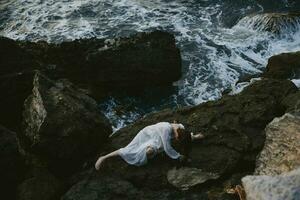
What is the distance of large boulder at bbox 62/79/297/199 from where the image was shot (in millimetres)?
8234

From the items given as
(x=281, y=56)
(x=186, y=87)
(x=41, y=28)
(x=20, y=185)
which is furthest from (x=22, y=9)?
(x=20, y=185)

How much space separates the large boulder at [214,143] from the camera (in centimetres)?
823

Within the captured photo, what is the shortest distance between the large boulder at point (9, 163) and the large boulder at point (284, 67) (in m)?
7.92

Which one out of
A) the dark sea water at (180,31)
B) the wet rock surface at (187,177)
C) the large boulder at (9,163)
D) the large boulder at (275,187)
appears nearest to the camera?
the large boulder at (275,187)

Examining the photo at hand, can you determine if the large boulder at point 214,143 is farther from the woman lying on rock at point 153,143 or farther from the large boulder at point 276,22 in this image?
the large boulder at point 276,22

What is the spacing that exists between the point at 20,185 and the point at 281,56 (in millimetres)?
9052

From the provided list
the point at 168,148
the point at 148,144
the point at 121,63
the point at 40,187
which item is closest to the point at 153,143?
the point at 148,144

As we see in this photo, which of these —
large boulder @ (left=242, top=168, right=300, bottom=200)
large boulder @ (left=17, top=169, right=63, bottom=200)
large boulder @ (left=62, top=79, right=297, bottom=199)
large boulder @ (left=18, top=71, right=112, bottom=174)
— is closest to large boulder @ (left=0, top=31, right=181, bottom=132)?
large boulder @ (left=62, top=79, right=297, bottom=199)

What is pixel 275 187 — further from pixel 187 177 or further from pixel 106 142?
pixel 106 142

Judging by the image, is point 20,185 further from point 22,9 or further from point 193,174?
point 22,9

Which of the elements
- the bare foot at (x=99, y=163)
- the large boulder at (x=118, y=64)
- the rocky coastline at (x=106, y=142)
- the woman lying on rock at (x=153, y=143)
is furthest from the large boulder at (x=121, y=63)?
the bare foot at (x=99, y=163)

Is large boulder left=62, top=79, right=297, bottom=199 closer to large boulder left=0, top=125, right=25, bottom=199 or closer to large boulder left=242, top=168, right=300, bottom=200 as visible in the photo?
large boulder left=242, top=168, right=300, bottom=200

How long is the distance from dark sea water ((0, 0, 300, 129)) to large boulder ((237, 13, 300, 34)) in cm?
16

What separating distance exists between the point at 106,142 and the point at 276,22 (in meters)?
9.91
